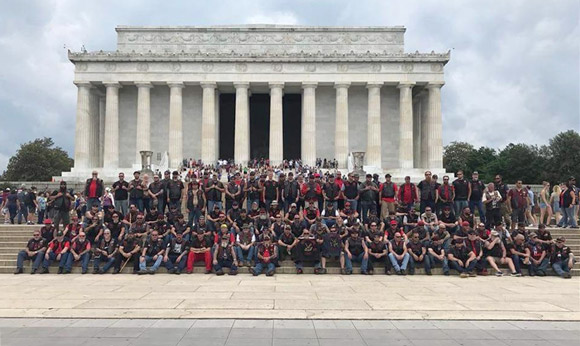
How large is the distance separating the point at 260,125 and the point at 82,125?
20197 mm

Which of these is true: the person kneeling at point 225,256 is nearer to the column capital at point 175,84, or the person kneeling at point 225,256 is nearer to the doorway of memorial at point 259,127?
the column capital at point 175,84

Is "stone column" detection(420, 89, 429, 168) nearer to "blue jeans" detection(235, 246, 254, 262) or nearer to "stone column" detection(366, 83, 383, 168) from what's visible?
"stone column" detection(366, 83, 383, 168)

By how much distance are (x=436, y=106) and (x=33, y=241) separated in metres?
40.3

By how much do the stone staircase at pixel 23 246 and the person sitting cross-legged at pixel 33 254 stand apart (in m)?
0.30

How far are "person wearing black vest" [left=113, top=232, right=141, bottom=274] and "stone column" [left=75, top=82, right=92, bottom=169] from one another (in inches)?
1340

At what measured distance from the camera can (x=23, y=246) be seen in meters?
19.2

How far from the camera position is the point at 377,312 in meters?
9.97

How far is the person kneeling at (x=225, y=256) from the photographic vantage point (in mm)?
15669

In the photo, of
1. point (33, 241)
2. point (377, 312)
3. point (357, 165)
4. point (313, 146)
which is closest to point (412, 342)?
point (377, 312)

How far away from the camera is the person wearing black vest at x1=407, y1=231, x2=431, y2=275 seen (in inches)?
631

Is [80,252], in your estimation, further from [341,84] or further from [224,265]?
[341,84]

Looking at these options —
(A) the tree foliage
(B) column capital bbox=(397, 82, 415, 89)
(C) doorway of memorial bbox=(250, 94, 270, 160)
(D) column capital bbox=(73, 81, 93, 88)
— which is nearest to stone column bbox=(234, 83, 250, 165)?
(C) doorway of memorial bbox=(250, 94, 270, 160)

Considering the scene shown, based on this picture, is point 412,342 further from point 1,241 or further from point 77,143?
point 77,143

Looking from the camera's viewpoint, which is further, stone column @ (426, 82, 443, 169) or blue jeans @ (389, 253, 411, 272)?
stone column @ (426, 82, 443, 169)
